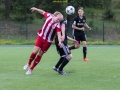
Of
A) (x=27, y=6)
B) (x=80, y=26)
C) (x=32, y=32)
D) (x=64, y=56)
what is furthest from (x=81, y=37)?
(x=27, y=6)

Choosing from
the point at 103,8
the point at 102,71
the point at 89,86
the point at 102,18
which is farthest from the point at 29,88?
the point at 103,8

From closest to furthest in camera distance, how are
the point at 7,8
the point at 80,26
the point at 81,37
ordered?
1. the point at 80,26
2. the point at 81,37
3. the point at 7,8

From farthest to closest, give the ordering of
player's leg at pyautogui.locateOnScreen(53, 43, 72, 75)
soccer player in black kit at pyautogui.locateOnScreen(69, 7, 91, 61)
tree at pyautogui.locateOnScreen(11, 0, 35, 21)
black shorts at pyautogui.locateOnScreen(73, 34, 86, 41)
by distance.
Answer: tree at pyautogui.locateOnScreen(11, 0, 35, 21) → black shorts at pyautogui.locateOnScreen(73, 34, 86, 41) → soccer player in black kit at pyautogui.locateOnScreen(69, 7, 91, 61) → player's leg at pyautogui.locateOnScreen(53, 43, 72, 75)

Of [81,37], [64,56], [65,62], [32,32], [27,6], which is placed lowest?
[27,6]

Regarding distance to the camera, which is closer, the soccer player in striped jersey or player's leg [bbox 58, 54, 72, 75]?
the soccer player in striped jersey

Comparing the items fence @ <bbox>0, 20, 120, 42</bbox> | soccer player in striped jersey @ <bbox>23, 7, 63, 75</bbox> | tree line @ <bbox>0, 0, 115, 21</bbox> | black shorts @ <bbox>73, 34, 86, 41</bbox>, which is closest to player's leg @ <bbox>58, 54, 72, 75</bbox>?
soccer player in striped jersey @ <bbox>23, 7, 63, 75</bbox>

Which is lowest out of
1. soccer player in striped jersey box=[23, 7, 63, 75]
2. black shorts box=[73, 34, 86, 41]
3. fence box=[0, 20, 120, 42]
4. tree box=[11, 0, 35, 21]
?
tree box=[11, 0, 35, 21]

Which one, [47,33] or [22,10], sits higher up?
[47,33]

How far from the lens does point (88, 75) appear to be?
10.2 meters

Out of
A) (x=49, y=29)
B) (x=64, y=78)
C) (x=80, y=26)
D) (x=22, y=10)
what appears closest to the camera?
(x=64, y=78)

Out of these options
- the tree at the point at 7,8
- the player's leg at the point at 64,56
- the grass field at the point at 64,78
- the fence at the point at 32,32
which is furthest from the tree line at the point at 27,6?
the player's leg at the point at 64,56

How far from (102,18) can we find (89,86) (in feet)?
135

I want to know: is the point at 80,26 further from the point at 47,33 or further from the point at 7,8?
the point at 7,8

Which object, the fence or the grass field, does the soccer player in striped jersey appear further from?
the fence
